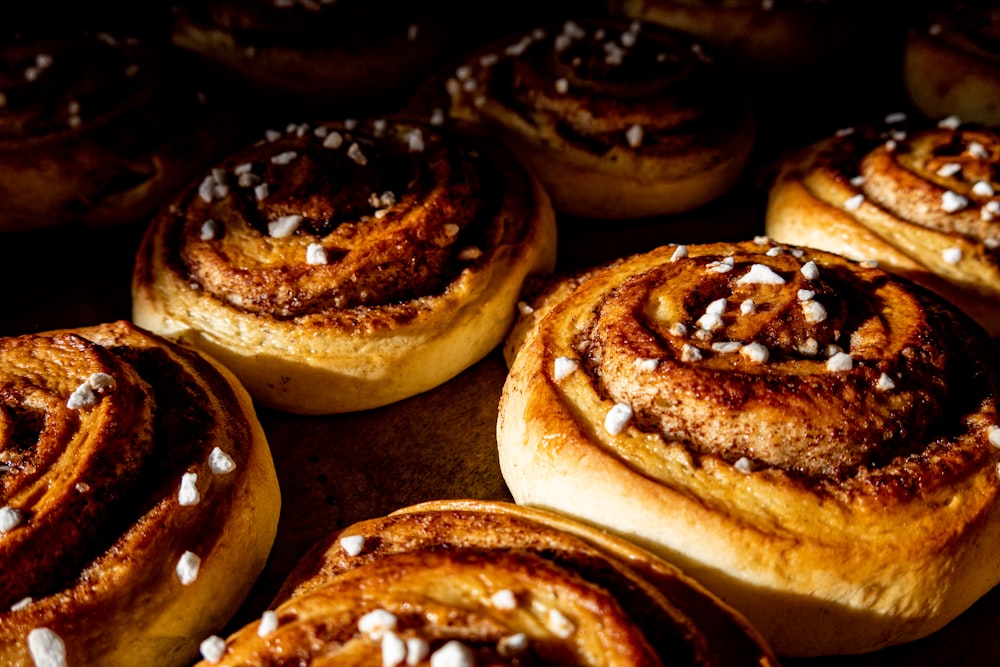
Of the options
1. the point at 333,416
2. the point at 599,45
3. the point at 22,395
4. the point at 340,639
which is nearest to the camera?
the point at 340,639

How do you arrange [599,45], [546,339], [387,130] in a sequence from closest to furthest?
[546,339] → [387,130] → [599,45]

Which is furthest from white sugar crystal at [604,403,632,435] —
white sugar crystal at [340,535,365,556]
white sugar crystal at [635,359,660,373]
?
white sugar crystal at [340,535,365,556]

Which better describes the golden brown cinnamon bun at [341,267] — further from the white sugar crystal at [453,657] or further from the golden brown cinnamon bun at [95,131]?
the white sugar crystal at [453,657]

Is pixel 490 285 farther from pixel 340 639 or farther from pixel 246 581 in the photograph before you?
pixel 340 639

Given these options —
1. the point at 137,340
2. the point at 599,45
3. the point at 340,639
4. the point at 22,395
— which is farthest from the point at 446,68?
the point at 340,639

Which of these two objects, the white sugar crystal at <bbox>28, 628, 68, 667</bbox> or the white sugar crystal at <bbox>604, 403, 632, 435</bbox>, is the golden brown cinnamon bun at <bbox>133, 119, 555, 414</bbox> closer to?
the white sugar crystal at <bbox>604, 403, 632, 435</bbox>

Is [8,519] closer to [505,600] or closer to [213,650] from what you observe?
[213,650]
